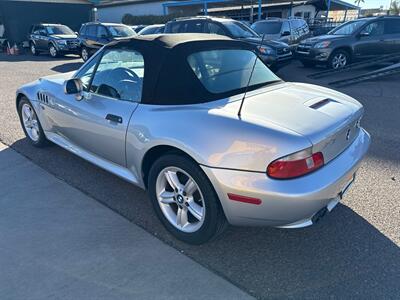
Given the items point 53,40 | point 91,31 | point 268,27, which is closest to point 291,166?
point 268,27

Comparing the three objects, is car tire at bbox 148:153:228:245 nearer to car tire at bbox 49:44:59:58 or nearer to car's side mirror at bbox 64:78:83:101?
car's side mirror at bbox 64:78:83:101

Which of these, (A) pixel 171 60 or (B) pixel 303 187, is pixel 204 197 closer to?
(B) pixel 303 187

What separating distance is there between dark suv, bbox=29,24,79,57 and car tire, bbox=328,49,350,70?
12.1m

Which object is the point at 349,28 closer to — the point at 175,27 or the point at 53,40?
the point at 175,27

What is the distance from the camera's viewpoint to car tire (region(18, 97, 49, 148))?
4590 mm

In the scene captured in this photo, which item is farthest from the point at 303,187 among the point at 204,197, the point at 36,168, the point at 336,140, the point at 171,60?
the point at 36,168

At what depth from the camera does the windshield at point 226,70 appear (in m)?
2.90

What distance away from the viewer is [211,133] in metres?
2.40

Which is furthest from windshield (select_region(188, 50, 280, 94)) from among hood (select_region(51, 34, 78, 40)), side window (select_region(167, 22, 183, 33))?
hood (select_region(51, 34, 78, 40))

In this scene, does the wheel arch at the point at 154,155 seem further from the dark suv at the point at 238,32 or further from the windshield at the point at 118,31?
the windshield at the point at 118,31

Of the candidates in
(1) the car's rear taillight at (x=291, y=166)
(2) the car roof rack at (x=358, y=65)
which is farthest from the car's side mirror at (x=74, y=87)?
(2) the car roof rack at (x=358, y=65)

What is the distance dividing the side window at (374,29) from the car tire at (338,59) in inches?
40.0

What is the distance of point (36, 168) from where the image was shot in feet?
13.8

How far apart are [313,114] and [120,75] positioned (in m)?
1.86
